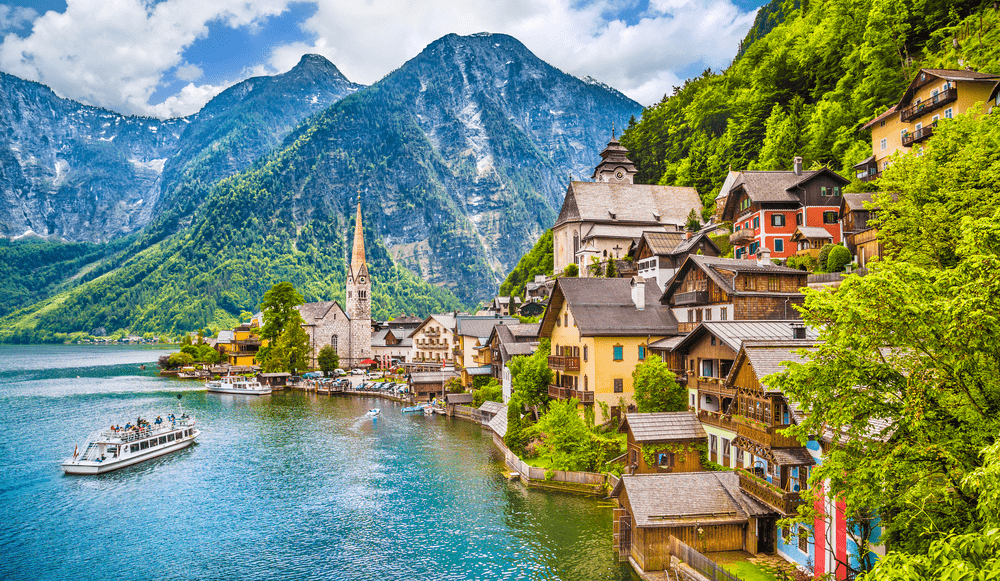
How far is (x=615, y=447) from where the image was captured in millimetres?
38969

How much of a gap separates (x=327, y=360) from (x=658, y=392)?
89101 mm

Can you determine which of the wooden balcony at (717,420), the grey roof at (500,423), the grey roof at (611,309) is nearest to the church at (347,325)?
the grey roof at (500,423)

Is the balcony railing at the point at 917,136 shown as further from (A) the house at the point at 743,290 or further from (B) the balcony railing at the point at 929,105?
(A) the house at the point at 743,290

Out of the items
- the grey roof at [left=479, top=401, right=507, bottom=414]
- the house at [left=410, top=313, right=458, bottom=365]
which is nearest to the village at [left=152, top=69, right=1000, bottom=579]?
the grey roof at [left=479, top=401, right=507, bottom=414]

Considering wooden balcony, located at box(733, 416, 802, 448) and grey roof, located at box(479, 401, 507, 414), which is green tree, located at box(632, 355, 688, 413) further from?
grey roof, located at box(479, 401, 507, 414)

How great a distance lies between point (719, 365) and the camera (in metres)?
32.8

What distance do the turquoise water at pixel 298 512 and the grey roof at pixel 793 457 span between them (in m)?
8.52

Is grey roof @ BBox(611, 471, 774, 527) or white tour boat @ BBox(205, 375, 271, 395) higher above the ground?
grey roof @ BBox(611, 471, 774, 527)

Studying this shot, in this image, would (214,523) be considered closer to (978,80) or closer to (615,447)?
(615,447)

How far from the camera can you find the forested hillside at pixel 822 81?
54000 millimetres

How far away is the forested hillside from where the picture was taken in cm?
5400

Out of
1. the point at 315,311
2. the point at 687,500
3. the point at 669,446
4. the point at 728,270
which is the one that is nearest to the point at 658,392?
the point at 669,446

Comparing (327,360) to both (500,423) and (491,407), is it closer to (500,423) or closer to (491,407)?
(491,407)

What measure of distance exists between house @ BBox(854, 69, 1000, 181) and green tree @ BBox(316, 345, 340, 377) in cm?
9451
